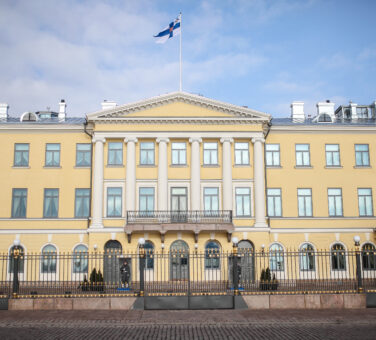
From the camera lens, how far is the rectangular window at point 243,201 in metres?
33.3

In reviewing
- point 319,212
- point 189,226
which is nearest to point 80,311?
point 189,226

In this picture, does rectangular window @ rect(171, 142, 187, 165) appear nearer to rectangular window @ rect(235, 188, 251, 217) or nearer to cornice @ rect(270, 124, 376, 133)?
rectangular window @ rect(235, 188, 251, 217)

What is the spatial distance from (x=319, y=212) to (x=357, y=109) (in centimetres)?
1130

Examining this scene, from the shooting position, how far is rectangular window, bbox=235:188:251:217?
33.3 m

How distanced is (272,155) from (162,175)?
854 centimetres

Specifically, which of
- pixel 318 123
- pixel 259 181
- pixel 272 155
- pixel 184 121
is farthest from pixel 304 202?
pixel 184 121

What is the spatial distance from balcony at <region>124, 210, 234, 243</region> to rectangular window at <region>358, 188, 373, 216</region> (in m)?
10.3

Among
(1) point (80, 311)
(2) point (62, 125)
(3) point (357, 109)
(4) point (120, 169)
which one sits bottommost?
(1) point (80, 311)

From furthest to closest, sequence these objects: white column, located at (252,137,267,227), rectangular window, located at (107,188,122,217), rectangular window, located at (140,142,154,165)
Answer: rectangular window, located at (140,142,154,165), rectangular window, located at (107,188,122,217), white column, located at (252,137,267,227)

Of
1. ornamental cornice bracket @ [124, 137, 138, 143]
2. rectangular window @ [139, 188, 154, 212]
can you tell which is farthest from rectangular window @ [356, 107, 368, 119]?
ornamental cornice bracket @ [124, 137, 138, 143]

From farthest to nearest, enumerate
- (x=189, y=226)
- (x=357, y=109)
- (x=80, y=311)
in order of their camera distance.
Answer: (x=357, y=109) < (x=189, y=226) < (x=80, y=311)

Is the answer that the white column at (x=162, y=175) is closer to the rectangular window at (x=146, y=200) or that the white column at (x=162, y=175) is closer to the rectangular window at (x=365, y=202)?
the rectangular window at (x=146, y=200)

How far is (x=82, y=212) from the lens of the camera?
33594 millimetres

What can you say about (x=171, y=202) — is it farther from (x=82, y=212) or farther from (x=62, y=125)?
(x=62, y=125)
